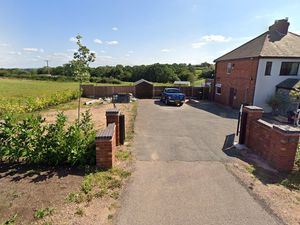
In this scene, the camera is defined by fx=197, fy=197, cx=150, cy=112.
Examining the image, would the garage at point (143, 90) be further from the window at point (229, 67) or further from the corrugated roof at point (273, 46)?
the corrugated roof at point (273, 46)

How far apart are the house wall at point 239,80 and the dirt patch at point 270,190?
12907 mm

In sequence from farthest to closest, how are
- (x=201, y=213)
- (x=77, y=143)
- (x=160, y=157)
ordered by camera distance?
(x=160, y=157) < (x=77, y=143) < (x=201, y=213)

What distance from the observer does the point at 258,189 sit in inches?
182

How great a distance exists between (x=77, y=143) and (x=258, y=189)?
467cm

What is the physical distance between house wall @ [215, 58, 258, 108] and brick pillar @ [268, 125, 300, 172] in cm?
1259

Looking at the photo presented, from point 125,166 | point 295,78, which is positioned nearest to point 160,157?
point 125,166

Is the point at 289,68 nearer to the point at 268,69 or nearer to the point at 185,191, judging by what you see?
the point at 268,69

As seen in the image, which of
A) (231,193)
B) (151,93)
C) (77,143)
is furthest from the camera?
(151,93)

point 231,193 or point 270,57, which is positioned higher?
point 270,57

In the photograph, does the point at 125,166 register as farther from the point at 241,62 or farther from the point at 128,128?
the point at 241,62

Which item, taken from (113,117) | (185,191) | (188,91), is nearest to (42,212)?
(185,191)

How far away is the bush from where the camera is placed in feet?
16.2

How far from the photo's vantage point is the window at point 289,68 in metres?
16.8

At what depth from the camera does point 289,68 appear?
16953mm
